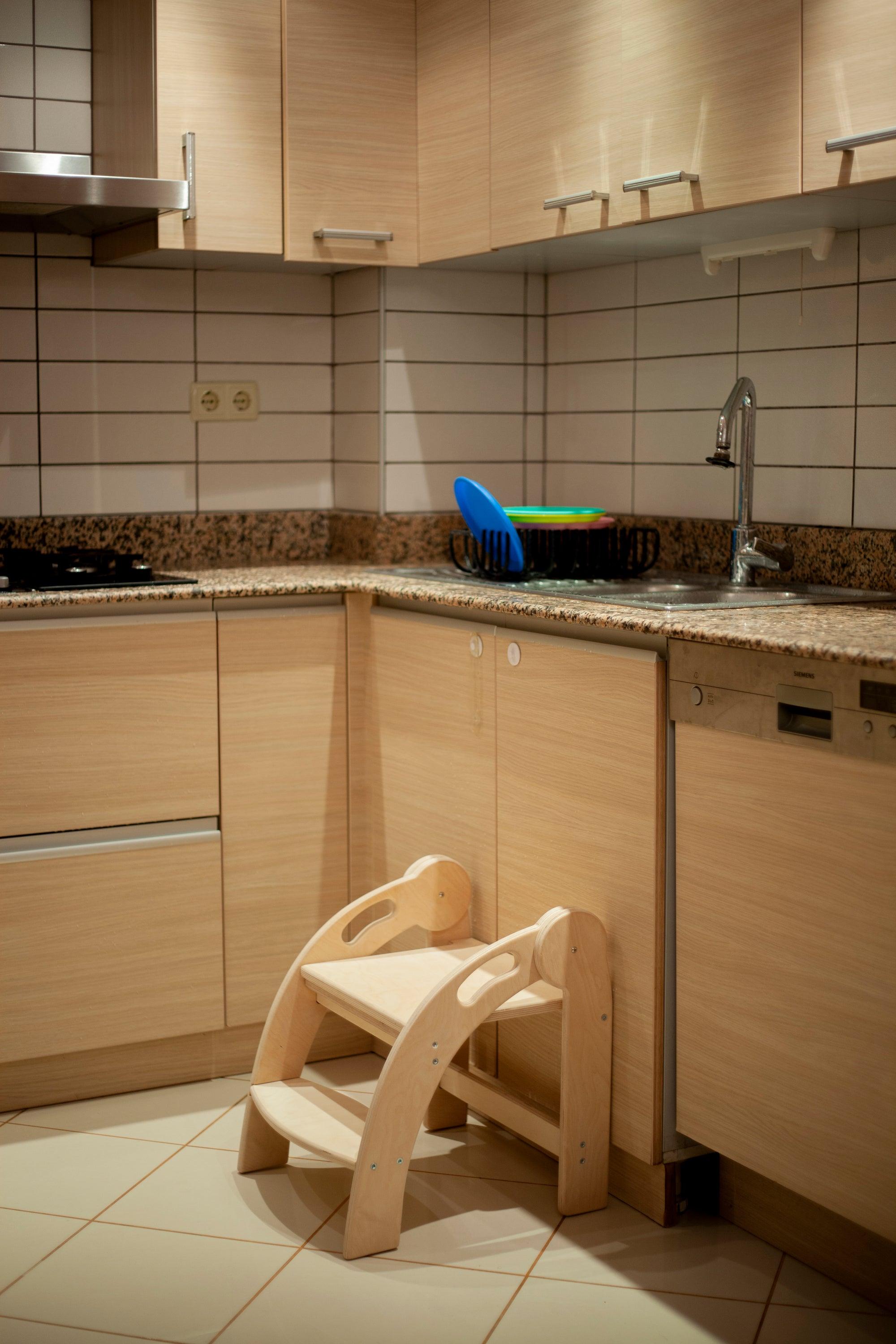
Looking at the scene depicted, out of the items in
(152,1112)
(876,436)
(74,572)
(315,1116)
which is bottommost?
(152,1112)

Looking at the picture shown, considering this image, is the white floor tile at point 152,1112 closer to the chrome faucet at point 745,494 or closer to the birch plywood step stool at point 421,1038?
the birch plywood step stool at point 421,1038

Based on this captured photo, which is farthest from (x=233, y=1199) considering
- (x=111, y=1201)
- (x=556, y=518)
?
(x=556, y=518)

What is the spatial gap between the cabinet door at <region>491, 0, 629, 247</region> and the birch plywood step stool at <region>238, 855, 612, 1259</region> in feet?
3.83

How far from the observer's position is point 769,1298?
189cm

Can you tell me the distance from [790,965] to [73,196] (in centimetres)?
177

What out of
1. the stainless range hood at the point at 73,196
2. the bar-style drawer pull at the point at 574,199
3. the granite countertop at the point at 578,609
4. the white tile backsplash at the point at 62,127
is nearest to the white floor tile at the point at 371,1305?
the granite countertop at the point at 578,609

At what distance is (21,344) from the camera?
299cm

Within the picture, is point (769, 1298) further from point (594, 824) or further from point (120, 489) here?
point (120, 489)

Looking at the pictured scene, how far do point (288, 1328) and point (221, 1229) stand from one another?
0.30 meters

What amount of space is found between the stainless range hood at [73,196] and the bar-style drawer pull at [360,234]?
28 centimetres

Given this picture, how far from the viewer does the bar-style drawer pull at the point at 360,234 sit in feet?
9.41

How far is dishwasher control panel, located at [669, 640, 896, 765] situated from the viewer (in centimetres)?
165

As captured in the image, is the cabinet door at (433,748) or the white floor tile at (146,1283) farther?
the cabinet door at (433,748)

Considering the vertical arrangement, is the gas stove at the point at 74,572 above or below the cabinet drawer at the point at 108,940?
above
